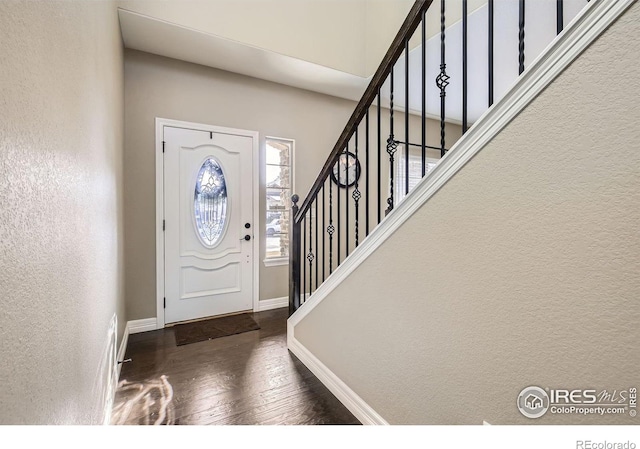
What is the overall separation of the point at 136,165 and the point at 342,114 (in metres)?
2.52

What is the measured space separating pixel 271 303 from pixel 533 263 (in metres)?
3.00

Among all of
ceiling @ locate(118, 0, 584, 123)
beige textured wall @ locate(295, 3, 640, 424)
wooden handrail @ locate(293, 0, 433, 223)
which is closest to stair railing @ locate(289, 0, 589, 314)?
wooden handrail @ locate(293, 0, 433, 223)

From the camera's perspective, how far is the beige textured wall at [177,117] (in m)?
2.78

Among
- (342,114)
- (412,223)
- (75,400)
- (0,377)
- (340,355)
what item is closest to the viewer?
(0,377)

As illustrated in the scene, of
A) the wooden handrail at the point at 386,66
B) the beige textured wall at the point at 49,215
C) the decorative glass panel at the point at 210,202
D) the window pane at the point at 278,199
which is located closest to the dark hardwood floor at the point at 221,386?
A: the beige textured wall at the point at 49,215

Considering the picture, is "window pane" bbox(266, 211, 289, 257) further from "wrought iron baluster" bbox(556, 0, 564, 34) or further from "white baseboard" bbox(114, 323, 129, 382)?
"wrought iron baluster" bbox(556, 0, 564, 34)

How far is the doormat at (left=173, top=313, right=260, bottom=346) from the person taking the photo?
2.68m

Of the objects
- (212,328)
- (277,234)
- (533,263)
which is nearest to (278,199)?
(277,234)

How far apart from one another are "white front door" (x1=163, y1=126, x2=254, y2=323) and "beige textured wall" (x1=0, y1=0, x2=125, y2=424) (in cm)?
157

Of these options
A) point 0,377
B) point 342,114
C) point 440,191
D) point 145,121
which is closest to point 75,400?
point 0,377

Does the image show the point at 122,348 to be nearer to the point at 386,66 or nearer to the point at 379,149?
the point at 379,149

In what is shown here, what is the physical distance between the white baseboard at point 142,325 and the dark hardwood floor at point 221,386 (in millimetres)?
161

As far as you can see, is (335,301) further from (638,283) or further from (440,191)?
(638,283)
